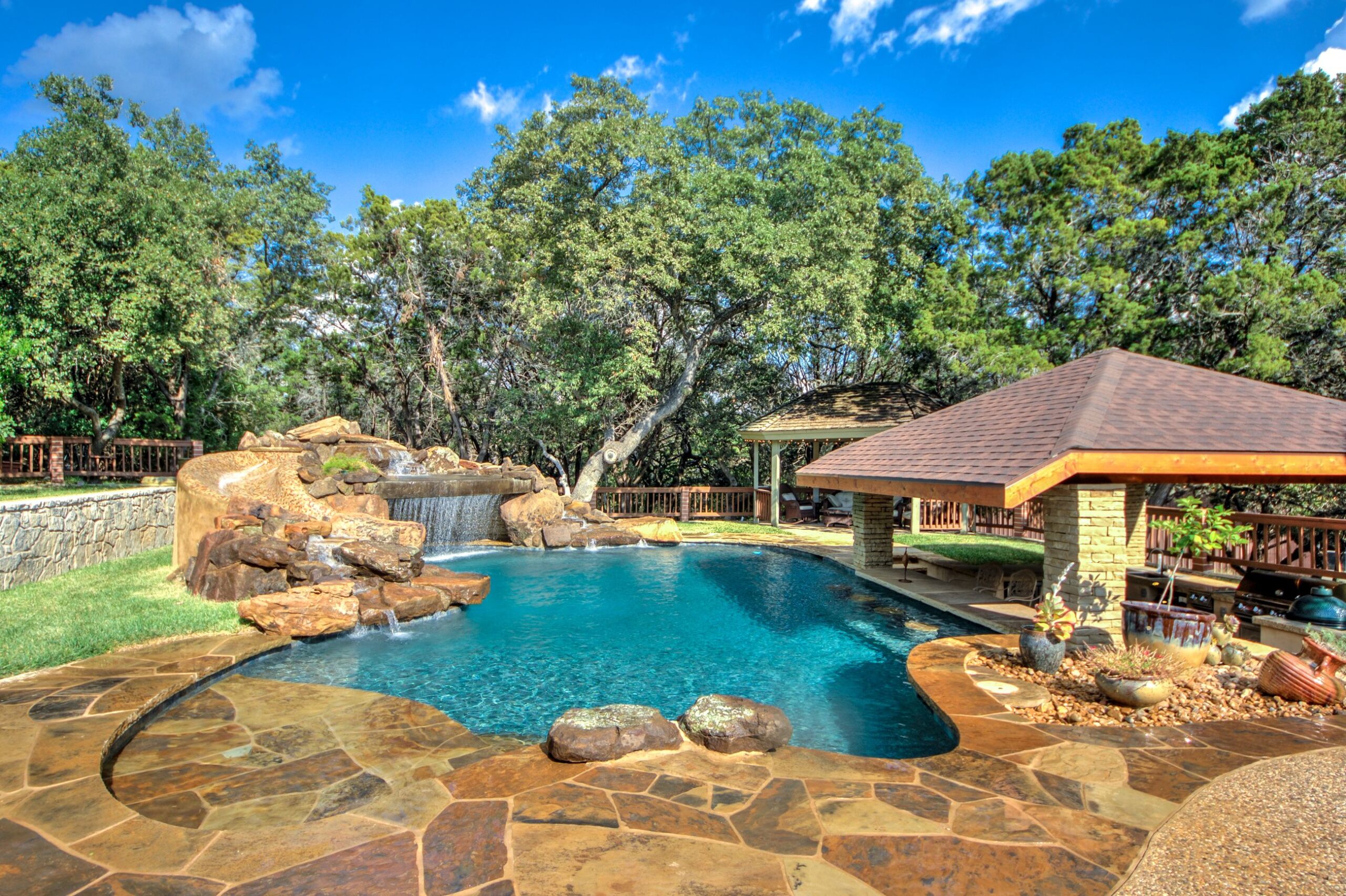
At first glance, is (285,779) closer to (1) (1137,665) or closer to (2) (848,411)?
(1) (1137,665)

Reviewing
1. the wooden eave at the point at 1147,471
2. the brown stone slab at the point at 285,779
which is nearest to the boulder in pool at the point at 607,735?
the brown stone slab at the point at 285,779

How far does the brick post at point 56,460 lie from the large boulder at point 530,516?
986 centimetres

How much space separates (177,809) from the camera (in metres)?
3.96

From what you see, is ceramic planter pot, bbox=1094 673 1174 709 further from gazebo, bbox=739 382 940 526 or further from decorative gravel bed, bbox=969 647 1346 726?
gazebo, bbox=739 382 940 526

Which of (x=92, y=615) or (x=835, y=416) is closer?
(x=92, y=615)

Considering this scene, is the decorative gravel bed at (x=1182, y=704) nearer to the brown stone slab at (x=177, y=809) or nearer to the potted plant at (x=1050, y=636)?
the potted plant at (x=1050, y=636)

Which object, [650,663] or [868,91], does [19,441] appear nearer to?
[650,663]

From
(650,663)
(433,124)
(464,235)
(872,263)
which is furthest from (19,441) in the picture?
(872,263)

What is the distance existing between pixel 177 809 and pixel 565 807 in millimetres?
2364

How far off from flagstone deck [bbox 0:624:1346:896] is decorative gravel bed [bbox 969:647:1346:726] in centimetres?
19

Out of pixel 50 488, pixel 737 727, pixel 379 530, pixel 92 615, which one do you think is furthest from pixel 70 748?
pixel 50 488

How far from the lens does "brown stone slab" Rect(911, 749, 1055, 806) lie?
374 cm

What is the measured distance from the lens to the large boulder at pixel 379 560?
9266 mm

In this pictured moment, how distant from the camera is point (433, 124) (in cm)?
2153
